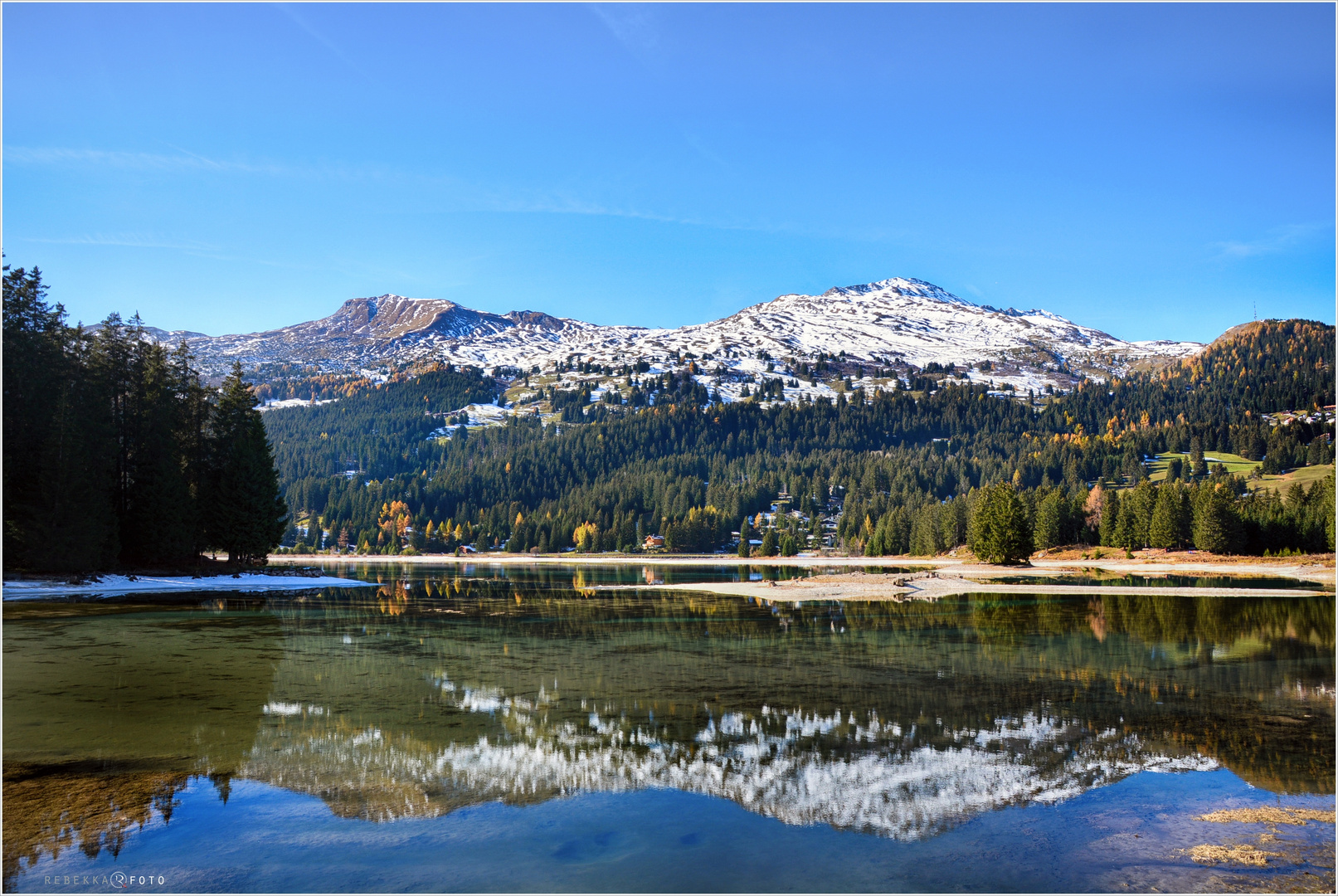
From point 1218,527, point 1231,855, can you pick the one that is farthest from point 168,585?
point 1218,527

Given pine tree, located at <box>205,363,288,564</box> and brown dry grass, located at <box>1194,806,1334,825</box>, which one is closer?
brown dry grass, located at <box>1194,806,1334,825</box>

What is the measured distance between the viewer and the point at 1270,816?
11.8 meters

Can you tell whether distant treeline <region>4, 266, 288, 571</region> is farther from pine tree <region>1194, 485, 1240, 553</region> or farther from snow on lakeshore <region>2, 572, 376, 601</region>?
pine tree <region>1194, 485, 1240, 553</region>

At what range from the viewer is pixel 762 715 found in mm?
17953

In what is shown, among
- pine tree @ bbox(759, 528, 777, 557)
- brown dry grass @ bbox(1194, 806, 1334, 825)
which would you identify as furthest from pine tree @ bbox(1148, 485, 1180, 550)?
brown dry grass @ bbox(1194, 806, 1334, 825)

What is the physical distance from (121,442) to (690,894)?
66425 millimetres

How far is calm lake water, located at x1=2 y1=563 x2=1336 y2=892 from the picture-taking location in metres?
10.0

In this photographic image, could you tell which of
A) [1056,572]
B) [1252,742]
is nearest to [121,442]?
[1252,742]

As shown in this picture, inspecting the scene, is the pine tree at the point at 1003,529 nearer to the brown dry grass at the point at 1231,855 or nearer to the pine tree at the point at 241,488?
the pine tree at the point at 241,488

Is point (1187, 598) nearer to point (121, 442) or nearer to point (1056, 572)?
point (1056, 572)

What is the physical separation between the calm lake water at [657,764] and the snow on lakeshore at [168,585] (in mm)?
20679

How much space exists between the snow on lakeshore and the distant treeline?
1685 millimetres

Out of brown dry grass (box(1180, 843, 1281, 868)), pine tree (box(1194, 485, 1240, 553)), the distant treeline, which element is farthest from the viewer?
pine tree (box(1194, 485, 1240, 553))

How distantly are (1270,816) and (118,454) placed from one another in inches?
2671
